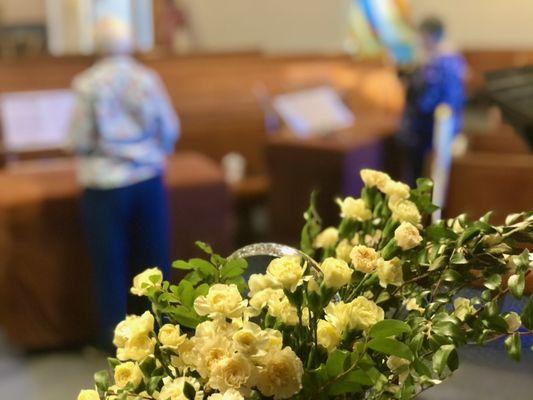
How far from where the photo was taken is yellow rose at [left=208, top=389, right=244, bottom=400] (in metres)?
0.80

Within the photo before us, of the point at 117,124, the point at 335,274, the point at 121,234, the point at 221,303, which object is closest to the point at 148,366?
the point at 221,303

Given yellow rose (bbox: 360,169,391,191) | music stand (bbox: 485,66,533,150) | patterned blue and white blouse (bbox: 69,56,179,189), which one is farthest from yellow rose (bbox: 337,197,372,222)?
patterned blue and white blouse (bbox: 69,56,179,189)

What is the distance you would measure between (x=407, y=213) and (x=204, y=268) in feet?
0.81

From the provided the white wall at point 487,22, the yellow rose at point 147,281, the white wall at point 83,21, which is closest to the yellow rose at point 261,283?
the yellow rose at point 147,281

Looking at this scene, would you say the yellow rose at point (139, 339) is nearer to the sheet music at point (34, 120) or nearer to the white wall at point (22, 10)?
the sheet music at point (34, 120)

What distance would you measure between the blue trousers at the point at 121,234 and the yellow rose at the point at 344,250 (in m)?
2.34

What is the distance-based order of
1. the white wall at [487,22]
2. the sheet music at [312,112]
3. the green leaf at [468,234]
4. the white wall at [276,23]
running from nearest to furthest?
the green leaf at [468,234], the sheet music at [312,112], the white wall at [487,22], the white wall at [276,23]

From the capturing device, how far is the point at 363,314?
860 mm

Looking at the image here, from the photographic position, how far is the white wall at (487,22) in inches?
346

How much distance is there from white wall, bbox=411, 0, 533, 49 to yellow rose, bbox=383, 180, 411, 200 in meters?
8.15

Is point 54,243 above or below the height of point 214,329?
below

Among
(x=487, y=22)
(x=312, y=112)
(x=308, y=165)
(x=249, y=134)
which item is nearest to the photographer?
(x=308, y=165)

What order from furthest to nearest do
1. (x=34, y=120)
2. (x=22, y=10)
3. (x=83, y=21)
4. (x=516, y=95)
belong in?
(x=22, y=10)
(x=83, y=21)
(x=34, y=120)
(x=516, y=95)

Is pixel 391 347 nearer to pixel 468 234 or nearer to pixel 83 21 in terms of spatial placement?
pixel 468 234
